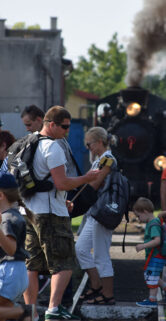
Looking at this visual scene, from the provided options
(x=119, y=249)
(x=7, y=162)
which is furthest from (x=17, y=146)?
(x=119, y=249)

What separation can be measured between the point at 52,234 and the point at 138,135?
13.4m

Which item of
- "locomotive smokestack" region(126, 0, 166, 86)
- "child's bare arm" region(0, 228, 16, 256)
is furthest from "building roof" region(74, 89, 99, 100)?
"child's bare arm" region(0, 228, 16, 256)

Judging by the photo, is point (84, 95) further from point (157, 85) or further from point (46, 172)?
point (46, 172)

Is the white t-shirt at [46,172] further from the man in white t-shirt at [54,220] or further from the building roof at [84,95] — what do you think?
the building roof at [84,95]

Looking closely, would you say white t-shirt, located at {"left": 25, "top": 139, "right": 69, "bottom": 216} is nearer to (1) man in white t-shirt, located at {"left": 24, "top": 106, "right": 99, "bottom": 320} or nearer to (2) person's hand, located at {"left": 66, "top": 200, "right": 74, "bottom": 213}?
(1) man in white t-shirt, located at {"left": 24, "top": 106, "right": 99, "bottom": 320}

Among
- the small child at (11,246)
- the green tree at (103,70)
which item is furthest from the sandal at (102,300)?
the green tree at (103,70)

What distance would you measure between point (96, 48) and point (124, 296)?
232 feet

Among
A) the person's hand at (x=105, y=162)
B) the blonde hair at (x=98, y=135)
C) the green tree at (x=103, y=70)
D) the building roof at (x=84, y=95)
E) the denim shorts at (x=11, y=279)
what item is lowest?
the building roof at (x=84, y=95)

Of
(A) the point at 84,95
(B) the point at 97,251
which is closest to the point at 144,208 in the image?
(B) the point at 97,251

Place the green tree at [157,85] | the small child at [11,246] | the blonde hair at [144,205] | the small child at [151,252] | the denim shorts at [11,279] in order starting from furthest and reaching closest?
the green tree at [157,85] → the blonde hair at [144,205] → the small child at [151,252] → the denim shorts at [11,279] → the small child at [11,246]

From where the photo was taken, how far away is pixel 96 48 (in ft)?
254

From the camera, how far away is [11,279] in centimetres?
491

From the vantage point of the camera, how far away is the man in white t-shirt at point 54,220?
5844 millimetres

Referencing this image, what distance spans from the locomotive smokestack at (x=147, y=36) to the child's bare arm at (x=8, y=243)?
2318 cm
